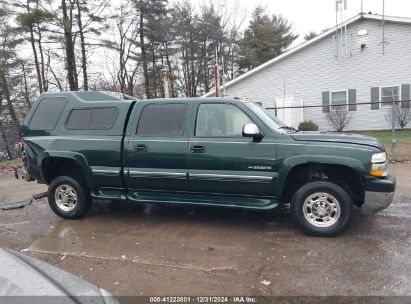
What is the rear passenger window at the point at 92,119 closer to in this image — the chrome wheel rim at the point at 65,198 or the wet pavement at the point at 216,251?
the chrome wheel rim at the point at 65,198

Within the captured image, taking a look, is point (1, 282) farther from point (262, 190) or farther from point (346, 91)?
point (346, 91)

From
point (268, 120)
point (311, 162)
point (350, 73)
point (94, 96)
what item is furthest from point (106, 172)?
point (350, 73)

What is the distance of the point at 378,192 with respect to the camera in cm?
425

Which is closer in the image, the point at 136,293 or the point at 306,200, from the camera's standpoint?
the point at 136,293

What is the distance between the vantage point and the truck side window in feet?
15.8

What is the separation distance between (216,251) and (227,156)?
1.24m

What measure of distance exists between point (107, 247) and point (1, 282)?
9.00 ft

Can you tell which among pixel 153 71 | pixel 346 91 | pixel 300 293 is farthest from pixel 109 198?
pixel 153 71

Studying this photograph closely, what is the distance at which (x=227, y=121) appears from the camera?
490 cm

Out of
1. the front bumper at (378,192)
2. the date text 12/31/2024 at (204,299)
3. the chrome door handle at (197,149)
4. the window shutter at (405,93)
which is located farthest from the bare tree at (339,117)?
the date text 12/31/2024 at (204,299)

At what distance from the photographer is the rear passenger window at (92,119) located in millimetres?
5402

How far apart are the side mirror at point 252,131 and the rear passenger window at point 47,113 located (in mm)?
3075

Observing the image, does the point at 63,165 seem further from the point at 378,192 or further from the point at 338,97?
the point at 338,97

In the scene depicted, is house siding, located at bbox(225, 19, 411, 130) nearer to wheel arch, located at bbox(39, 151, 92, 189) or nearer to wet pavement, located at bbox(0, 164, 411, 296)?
wet pavement, located at bbox(0, 164, 411, 296)
